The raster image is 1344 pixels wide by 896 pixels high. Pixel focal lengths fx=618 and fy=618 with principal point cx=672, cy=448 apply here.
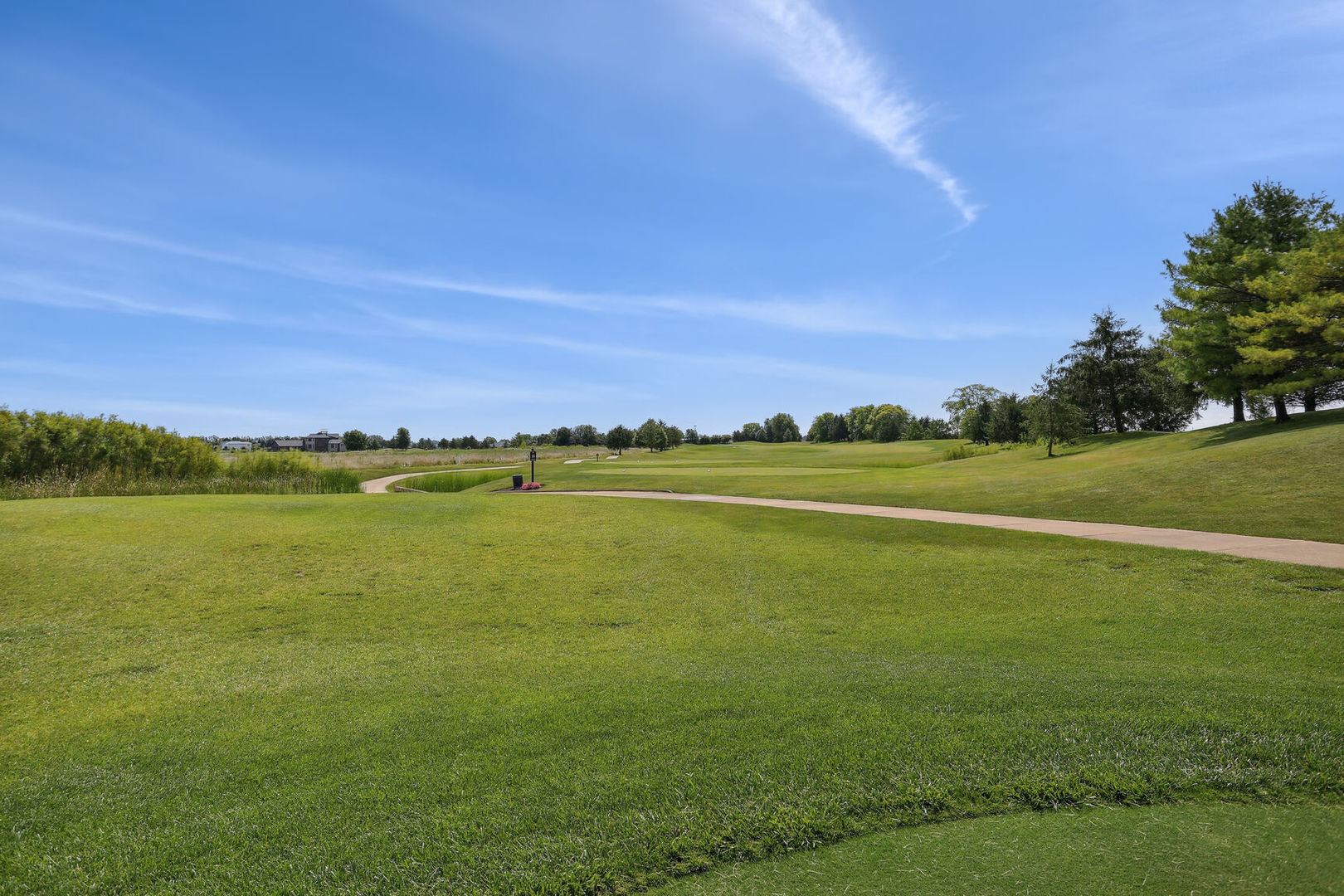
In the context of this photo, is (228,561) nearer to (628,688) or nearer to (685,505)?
(628,688)

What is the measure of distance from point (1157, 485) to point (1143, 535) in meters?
5.79

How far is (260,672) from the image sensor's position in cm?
616

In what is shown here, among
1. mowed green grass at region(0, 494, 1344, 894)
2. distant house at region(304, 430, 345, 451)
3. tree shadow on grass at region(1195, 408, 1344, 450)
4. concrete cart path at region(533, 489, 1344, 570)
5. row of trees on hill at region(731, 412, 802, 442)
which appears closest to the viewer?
mowed green grass at region(0, 494, 1344, 894)

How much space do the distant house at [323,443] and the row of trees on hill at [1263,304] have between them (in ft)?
376

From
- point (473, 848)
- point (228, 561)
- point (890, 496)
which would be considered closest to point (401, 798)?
point (473, 848)

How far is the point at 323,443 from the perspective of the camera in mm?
112188

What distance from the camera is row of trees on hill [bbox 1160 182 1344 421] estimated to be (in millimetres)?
25297

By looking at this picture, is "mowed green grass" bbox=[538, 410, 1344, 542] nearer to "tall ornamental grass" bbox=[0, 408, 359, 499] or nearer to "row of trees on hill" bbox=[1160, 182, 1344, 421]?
"row of trees on hill" bbox=[1160, 182, 1344, 421]

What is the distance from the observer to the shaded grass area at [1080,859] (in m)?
2.80

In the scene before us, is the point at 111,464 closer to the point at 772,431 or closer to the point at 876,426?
the point at 876,426

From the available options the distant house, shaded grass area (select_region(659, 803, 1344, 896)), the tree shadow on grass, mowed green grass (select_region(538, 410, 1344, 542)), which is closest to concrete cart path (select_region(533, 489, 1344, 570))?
mowed green grass (select_region(538, 410, 1344, 542))

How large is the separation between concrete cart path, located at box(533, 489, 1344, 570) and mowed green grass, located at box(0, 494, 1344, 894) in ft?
2.74

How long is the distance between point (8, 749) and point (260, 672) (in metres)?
1.77

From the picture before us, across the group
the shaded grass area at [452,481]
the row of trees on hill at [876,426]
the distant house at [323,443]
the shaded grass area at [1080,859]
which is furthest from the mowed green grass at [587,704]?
the distant house at [323,443]
